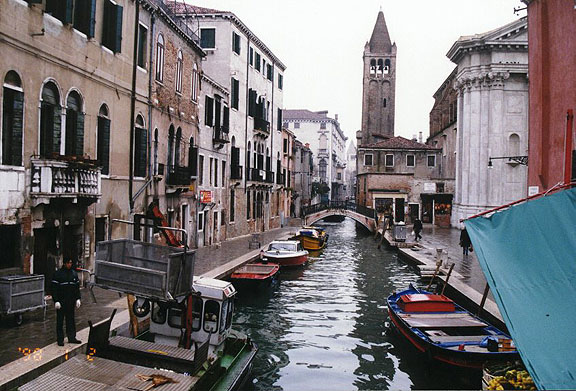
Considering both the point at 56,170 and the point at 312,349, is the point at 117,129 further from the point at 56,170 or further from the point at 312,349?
the point at 312,349

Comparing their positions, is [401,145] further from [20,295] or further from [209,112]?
[20,295]

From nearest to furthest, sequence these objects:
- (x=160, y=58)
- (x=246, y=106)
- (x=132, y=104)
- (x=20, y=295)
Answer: (x=20, y=295) → (x=132, y=104) → (x=160, y=58) → (x=246, y=106)

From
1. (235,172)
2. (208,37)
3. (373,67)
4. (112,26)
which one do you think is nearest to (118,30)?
(112,26)

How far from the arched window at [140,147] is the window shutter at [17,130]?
6052 millimetres

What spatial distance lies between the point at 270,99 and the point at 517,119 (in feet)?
54.1

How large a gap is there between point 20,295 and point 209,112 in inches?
663

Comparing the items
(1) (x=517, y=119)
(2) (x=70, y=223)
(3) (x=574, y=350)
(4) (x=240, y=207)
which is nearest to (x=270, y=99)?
(4) (x=240, y=207)

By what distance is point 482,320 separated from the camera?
12094 mm

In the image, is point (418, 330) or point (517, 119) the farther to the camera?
point (517, 119)

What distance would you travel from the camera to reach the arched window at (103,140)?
14.7m

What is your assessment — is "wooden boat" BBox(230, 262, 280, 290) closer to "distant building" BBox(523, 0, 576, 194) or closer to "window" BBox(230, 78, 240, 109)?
"distant building" BBox(523, 0, 576, 194)

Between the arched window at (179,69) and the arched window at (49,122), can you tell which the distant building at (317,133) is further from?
the arched window at (49,122)

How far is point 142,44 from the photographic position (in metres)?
17.4

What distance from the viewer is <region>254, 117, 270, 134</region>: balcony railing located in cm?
3406
